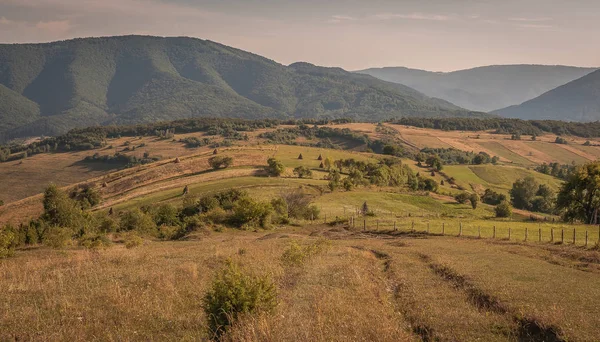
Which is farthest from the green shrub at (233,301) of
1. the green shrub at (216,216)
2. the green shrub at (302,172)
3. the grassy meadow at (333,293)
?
the green shrub at (302,172)

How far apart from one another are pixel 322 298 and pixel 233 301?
4711 mm

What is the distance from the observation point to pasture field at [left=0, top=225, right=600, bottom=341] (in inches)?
437

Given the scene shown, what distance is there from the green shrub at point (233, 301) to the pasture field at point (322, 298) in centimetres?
40

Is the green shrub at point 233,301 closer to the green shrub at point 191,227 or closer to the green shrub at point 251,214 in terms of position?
the green shrub at point 191,227

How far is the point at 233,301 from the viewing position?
10961 mm

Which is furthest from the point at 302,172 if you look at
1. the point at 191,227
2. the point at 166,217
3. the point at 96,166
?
the point at 96,166

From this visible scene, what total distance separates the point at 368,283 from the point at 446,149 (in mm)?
195169

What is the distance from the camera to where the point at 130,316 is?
40.6 ft

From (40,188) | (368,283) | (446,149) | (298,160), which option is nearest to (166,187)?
(298,160)

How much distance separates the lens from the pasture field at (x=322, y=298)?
36.4 ft

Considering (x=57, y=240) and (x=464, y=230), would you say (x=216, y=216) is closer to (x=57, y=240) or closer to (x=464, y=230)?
(x=57, y=240)

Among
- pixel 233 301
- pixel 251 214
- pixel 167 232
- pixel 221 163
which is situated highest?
pixel 233 301

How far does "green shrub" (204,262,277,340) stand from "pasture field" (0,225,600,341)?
396 mm

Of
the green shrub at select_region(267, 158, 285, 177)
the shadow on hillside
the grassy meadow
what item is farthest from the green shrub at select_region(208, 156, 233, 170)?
the grassy meadow
